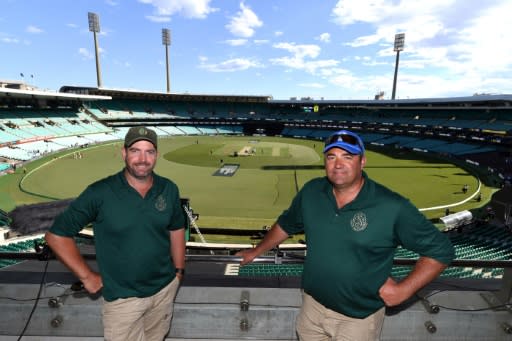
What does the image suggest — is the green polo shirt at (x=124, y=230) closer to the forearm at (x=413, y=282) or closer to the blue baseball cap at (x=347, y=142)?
the blue baseball cap at (x=347, y=142)

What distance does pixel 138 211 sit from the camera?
106 inches

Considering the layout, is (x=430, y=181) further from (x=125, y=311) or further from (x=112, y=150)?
(x=112, y=150)

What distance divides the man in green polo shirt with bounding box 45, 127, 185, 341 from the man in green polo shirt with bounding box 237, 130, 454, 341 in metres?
1.42

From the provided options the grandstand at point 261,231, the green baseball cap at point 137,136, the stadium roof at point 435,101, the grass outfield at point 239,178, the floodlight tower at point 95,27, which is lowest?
the grass outfield at point 239,178

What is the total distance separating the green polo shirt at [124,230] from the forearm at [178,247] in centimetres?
21

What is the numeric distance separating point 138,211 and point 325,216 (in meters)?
1.70

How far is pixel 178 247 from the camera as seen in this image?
3.14 meters

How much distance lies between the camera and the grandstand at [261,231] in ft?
11.3

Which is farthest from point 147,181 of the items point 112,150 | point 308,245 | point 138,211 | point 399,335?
point 112,150

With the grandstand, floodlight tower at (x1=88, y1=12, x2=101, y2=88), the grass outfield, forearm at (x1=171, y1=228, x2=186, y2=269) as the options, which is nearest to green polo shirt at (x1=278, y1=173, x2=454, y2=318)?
the grandstand

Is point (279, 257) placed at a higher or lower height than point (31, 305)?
higher

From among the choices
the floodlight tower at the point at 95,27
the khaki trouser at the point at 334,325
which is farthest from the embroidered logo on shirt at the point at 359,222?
the floodlight tower at the point at 95,27

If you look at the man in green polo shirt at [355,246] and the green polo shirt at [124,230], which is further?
the green polo shirt at [124,230]

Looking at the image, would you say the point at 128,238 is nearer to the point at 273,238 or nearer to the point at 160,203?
the point at 160,203
